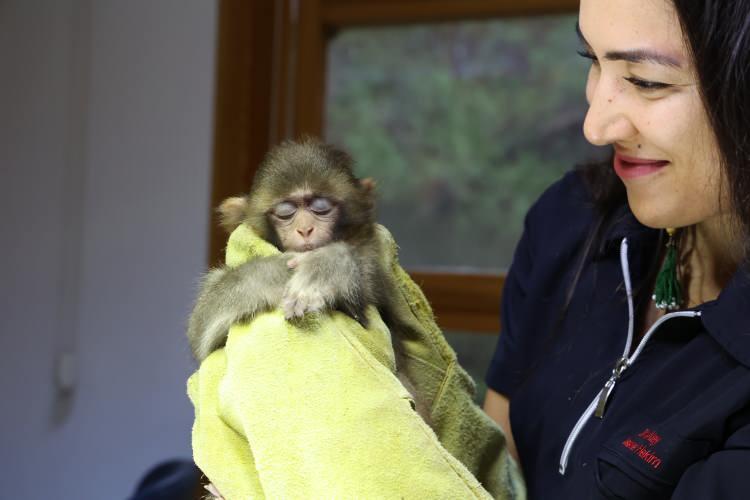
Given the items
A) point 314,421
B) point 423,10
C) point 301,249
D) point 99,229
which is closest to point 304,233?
point 301,249

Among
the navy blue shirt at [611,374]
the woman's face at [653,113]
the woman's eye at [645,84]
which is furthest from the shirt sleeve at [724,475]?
the woman's eye at [645,84]

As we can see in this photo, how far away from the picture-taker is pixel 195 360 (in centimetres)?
133

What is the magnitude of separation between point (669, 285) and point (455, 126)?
1673mm

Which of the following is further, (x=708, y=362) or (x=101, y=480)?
(x=101, y=480)

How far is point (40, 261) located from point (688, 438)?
232 cm

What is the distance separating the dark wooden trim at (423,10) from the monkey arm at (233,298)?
161 cm

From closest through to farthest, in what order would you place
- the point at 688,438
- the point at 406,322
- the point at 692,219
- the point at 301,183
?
the point at 688,438 < the point at 692,219 < the point at 406,322 < the point at 301,183

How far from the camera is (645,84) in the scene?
115cm

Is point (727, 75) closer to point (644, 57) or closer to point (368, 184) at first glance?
point (644, 57)

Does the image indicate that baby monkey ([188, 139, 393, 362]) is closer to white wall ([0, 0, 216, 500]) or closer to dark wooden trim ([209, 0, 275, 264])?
dark wooden trim ([209, 0, 275, 264])

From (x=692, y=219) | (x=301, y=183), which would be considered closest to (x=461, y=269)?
(x=301, y=183)

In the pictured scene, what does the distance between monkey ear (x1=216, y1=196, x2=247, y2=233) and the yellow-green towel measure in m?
0.37

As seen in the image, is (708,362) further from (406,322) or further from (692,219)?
(406,322)

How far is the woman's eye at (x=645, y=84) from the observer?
1.14 meters
